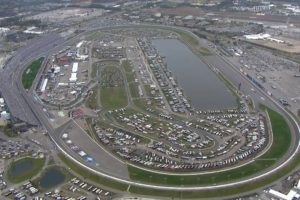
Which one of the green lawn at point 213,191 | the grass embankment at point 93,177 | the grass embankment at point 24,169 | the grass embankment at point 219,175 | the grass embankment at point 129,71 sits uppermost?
the grass embankment at point 129,71

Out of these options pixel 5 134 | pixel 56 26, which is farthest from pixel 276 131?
pixel 56 26

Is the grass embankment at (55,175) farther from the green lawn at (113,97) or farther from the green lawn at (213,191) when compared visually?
the green lawn at (113,97)

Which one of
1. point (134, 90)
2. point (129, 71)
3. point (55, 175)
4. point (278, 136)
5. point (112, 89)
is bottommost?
point (278, 136)

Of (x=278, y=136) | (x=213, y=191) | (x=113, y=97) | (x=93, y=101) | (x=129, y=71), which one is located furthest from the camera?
(x=129, y=71)

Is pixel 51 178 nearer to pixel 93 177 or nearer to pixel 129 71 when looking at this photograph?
pixel 93 177

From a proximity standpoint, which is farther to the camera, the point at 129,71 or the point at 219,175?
the point at 129,71

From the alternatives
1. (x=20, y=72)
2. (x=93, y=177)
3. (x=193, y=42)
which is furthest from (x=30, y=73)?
(x=193, y=42)

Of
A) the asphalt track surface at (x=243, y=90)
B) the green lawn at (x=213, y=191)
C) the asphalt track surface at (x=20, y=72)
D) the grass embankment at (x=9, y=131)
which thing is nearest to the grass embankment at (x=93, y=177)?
the asphalt track surface at (x=243, y=90)

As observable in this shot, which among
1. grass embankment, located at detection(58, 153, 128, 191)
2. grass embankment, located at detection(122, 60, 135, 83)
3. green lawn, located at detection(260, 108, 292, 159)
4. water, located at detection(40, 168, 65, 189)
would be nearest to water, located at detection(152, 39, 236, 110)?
green lawn, located at detection(260, 108, 292, 159)
